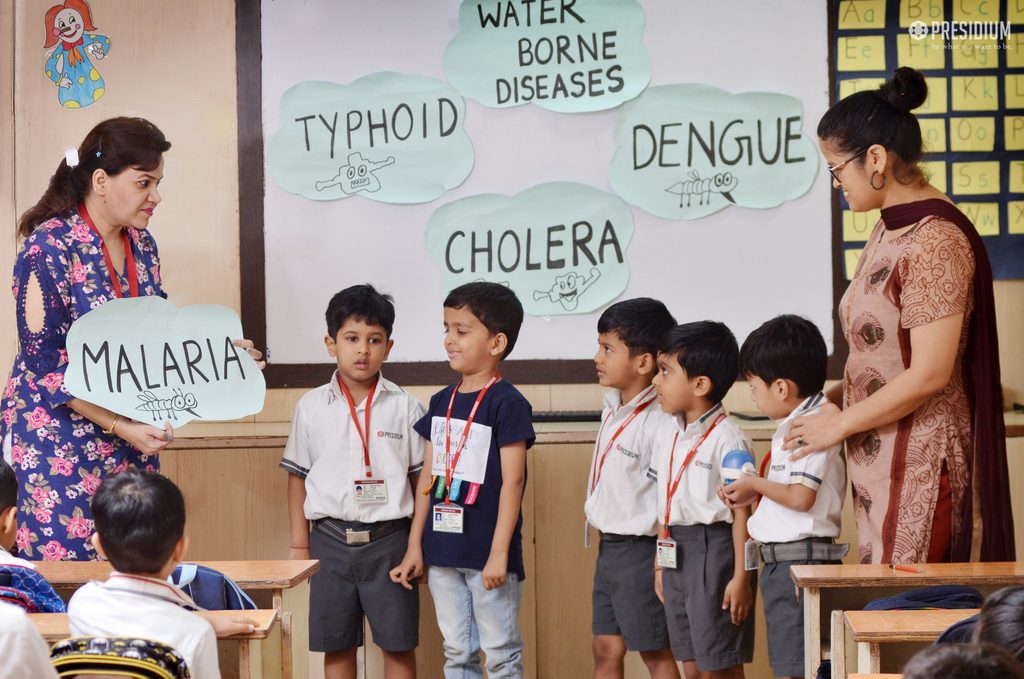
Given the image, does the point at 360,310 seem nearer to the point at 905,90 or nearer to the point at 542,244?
the point at 542,244

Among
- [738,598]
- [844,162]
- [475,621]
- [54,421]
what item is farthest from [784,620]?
[54,421]

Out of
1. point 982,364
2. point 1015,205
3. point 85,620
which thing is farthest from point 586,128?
point 85,620

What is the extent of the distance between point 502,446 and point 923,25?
2.27 meters

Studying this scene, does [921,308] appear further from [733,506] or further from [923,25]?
[923,25]

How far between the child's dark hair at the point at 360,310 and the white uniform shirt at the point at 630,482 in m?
0.75

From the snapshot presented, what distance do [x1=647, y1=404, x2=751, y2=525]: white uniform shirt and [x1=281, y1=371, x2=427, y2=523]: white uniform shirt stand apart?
28.9 inches

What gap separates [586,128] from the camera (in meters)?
3.32

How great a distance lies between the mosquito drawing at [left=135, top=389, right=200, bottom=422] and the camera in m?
2.30

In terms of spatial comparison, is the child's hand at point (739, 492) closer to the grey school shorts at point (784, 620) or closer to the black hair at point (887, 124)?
the grey school shorts at point (784, 620)

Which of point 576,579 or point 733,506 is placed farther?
point 576,579

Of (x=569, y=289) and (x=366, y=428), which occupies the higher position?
(x=569, y=289)

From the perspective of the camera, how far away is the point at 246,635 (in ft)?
4.89

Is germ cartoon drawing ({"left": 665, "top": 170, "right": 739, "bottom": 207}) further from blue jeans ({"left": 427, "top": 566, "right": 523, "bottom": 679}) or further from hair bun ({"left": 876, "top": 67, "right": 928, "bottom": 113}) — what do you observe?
blue jeans ({"left": 427, "top": 566, "right": 523, "bottom": 679})

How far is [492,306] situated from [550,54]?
1.28 meters
